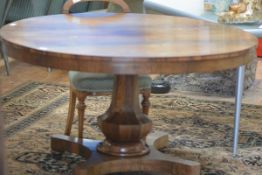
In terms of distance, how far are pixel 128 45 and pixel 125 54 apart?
137 mm

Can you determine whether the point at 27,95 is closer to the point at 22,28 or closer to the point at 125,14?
the point at 125,14

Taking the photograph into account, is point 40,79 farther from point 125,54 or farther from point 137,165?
point 125,54

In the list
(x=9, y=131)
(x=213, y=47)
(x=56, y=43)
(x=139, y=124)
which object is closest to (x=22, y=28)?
(x=56, y=43)

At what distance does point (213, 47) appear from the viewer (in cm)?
153

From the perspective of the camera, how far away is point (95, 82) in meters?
2.09

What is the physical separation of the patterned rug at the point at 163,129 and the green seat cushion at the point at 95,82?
0.36m

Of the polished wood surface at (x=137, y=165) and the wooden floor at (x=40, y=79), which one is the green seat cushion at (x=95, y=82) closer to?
the polished wood surface at (x=137, y=165)

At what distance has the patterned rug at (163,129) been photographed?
222 centimetres

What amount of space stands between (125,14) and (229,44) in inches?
30.9

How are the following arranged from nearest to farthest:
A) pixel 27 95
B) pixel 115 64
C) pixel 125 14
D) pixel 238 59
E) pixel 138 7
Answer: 1. pixel 115 64
2. pixel 238 59
3. pixel 125 14
4. pixel 138 7
5. pixel 27 95

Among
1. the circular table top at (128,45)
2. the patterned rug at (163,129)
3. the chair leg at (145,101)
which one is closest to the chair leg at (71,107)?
the patterned rug at (163,129)

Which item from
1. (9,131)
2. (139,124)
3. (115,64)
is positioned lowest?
(9,131)

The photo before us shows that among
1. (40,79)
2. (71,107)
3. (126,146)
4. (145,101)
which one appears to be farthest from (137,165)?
(40,79)

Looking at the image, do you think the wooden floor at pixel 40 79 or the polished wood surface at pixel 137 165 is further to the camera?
the wooden floor at pixel 40 79
